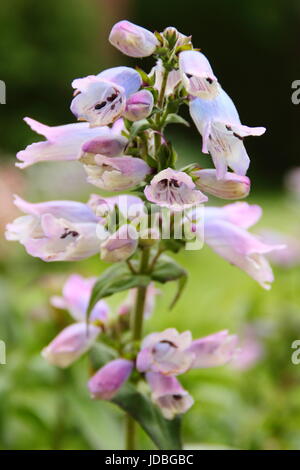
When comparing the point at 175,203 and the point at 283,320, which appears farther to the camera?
the point at 283,320

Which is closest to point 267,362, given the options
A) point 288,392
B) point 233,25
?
point 288,392


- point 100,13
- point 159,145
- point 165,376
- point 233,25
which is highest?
point 233,25

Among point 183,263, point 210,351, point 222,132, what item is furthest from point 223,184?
point 183,263

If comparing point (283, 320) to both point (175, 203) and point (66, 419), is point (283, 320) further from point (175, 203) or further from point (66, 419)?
point (175, 203)

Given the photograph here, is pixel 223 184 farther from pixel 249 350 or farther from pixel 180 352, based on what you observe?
pixel 249 350

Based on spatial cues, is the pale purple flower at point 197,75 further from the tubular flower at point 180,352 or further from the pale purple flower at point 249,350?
the pale purple flower at point 249,350

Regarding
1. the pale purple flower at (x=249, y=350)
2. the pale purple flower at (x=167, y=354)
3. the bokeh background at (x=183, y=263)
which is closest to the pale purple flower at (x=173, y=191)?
the pale purple flower at (x=167, y=354)

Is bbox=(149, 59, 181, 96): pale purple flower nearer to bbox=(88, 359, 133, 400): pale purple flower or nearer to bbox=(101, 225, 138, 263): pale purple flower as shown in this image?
bbox=(101, 225, 138, 263): pale purple flower
